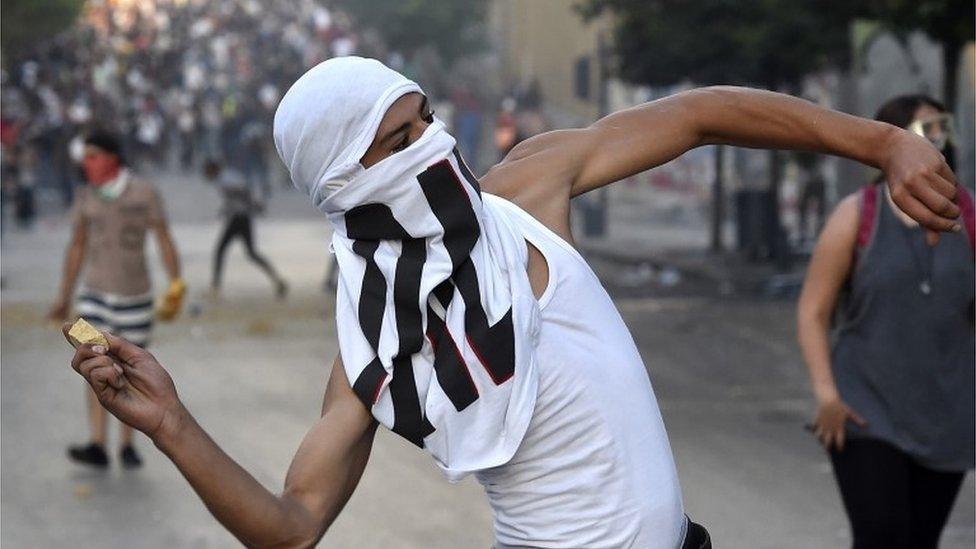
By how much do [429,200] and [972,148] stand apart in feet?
45.8

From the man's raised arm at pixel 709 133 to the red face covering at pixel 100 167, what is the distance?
720 centimetres

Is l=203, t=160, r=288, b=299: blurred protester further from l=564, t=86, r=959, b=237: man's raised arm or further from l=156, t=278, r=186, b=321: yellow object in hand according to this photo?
l=564, t=86, r=959, b=237: man's raised arm

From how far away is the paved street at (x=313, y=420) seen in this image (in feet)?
27.0

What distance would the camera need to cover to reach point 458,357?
9.39 feet

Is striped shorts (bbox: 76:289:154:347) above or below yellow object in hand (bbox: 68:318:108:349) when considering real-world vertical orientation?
below

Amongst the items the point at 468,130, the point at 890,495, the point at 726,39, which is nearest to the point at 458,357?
the point at 890,495

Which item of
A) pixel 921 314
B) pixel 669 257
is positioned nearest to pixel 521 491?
pixel 921 314

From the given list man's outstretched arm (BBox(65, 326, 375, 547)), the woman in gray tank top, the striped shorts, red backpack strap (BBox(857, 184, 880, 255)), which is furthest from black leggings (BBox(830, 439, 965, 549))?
the striped shorts

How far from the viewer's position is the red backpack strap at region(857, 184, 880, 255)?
16.9ft

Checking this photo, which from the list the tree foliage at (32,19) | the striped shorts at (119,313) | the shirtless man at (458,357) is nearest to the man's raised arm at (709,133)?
the shirtless man at (458,357)

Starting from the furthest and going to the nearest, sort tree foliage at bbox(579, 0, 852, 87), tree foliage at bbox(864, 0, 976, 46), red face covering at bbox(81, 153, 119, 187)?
tree foliage at bbox(579, 0, 852, 87) → tree foliage at bbox(864, 0, 976, 46) → red face covering at bbox(81, 153, 119, 187)

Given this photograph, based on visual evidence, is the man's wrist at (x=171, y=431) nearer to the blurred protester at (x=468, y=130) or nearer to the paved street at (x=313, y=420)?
the paved street at (x=313, y=420)

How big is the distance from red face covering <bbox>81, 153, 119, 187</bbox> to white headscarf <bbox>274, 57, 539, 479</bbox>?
754cm

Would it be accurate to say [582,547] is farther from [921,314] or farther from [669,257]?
[669,257]
